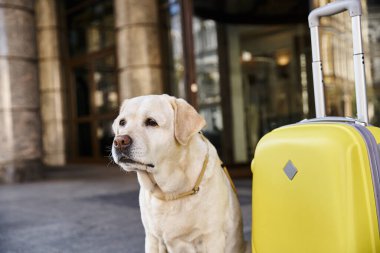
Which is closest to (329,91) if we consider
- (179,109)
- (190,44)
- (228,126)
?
(190,44)

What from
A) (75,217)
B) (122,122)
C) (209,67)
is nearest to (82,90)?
(209,67)

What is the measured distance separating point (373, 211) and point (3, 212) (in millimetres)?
4719

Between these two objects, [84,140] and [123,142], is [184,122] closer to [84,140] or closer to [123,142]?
[123,142]

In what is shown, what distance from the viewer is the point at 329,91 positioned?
246 inches

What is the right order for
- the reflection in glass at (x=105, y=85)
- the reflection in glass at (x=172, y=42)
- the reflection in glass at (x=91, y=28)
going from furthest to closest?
the reflection in glass at (x=105, y=85)
the reflection in glass at (x=91, y=28)
the reflection in glass at (x=172, y=42)

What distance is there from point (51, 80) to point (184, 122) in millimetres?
12621

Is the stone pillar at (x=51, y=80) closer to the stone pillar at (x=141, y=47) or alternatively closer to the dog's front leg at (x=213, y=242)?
the stone pillar at (x=141, y=47)

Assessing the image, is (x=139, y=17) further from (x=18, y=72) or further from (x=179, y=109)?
(x=179, y=109)

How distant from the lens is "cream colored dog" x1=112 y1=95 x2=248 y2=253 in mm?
2268

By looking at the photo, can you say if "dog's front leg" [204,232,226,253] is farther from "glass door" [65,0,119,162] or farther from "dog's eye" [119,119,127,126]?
"glass door" [65,0,119,162]

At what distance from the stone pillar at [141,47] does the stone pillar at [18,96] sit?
6.30ft

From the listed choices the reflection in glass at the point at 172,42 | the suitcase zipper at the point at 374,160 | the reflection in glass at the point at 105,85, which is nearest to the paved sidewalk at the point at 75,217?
the suitcase zipper at the point at 374,160

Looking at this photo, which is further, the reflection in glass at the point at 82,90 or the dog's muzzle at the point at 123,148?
the reflection in glass at the point at 82,90

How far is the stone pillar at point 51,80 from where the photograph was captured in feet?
46.3
